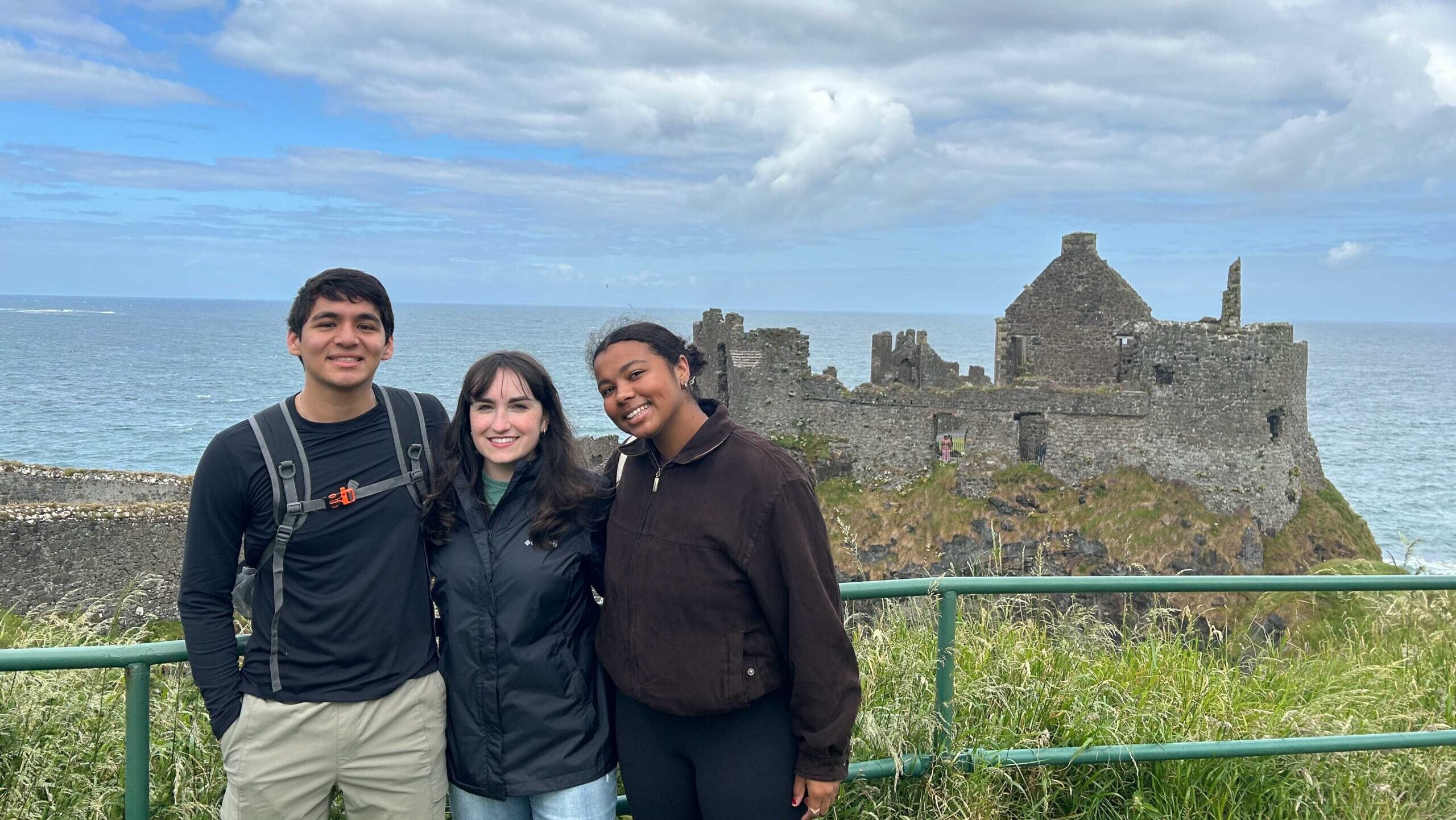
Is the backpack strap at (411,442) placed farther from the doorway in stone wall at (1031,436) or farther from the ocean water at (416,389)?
the doorway in stone wall at (1031,436)

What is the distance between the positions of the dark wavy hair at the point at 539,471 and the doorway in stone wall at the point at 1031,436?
2286cm

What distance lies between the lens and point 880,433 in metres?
26.8

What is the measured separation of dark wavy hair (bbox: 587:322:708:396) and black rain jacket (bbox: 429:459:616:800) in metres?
0.72

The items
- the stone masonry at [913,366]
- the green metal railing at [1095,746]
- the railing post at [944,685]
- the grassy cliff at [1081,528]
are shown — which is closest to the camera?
the green metal railing at [1095,746]

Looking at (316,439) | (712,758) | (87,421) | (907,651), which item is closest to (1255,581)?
(907,651)

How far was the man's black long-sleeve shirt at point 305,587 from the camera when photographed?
3.86 m

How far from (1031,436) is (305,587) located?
23799mm

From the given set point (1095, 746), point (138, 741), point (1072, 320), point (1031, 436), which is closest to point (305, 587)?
point (138, 741)

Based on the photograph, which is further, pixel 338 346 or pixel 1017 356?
pixel 1017 356

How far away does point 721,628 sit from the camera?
3.79m

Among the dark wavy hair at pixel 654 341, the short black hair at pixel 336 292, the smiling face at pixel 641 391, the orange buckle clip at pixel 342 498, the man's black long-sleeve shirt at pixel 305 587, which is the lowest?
the man's black long-sleeve shirt at pixel 305 587

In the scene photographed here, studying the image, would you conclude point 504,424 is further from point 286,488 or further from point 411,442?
point 286,488

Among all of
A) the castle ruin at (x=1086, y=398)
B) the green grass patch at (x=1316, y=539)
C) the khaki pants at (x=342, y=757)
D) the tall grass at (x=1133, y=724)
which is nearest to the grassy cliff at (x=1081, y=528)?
the green grass patch at (x=1316, y=539)

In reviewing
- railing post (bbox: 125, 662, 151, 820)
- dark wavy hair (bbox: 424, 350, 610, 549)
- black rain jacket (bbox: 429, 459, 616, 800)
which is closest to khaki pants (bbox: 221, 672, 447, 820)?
black rain jacket (bbox: 429, 459, 616, 800)
